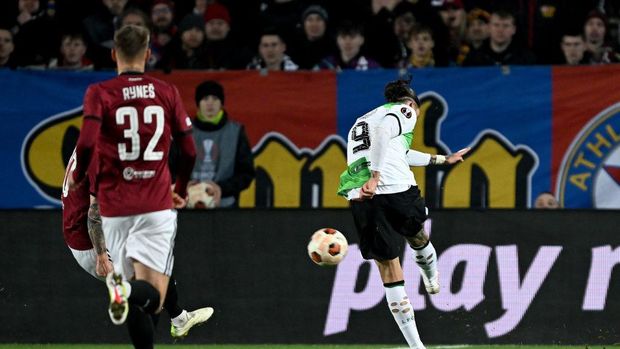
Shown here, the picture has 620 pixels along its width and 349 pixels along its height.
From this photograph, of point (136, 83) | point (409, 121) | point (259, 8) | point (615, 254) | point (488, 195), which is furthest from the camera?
point (259, 8)

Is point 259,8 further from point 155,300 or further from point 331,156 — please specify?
point 155,300

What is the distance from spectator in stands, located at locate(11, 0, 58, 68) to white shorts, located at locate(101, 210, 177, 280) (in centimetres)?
597

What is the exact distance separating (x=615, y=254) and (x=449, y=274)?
4.37ft

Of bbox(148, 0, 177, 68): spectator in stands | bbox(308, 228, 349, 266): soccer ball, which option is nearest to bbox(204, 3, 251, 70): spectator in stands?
bbox(148, 0, 177, 68): spectator in stands

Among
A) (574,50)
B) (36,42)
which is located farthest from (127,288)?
(574,50)

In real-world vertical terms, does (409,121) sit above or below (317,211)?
above

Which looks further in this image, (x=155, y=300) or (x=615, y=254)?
(x=615, y=254)

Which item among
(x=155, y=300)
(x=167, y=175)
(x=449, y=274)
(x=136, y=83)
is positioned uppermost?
(x=136, y=83)

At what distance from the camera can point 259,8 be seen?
14031 millimetres

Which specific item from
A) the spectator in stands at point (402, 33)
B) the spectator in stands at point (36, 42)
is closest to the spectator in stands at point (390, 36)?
the spectator in stands at point (402, 33)

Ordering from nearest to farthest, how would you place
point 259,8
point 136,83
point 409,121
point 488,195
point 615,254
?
1. point 136,83
2. point 409,121
3. point 615,254
4. point 488,195
5. point 259,8

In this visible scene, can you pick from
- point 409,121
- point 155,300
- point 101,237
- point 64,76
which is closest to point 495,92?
point 409,121

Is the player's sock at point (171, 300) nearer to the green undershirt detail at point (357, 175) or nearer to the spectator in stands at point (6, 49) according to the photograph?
the green undershirt detail at point (357, 175)

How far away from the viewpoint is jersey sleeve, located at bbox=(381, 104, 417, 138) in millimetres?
9367
